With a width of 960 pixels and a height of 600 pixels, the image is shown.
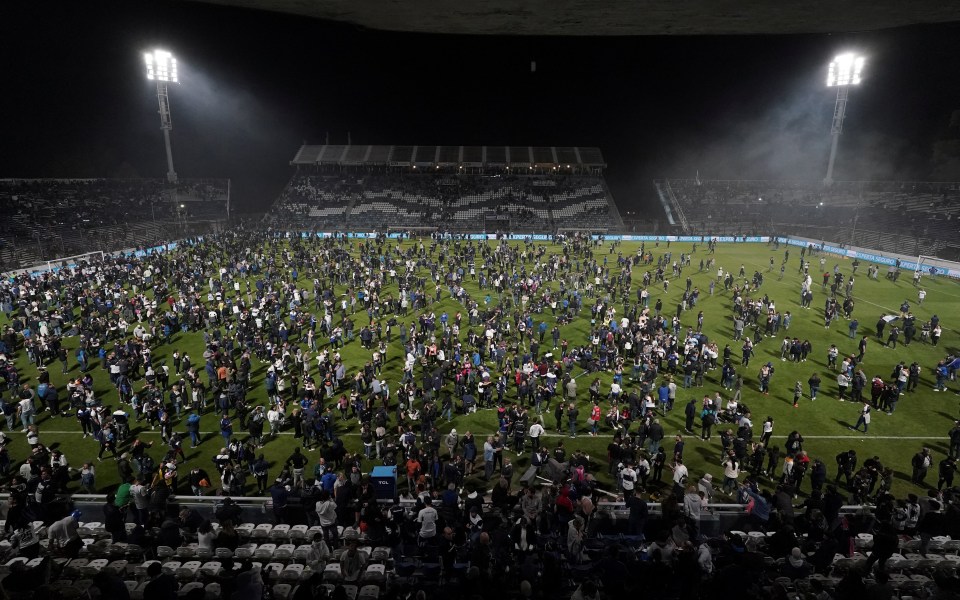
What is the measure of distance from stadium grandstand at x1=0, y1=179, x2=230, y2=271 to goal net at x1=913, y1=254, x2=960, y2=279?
6377 centimetres

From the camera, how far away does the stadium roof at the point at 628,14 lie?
11.0 feet

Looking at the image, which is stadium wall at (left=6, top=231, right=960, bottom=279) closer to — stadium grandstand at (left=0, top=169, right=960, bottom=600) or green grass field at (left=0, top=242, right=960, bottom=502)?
stadium grandstand at (left=0, top=169, right=960, bottom=600)

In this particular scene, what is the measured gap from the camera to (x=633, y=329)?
2378 cm

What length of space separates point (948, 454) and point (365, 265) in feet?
104

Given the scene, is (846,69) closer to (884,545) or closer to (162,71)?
(884,545)

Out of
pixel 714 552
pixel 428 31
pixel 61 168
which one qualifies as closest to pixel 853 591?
pixel 714 552

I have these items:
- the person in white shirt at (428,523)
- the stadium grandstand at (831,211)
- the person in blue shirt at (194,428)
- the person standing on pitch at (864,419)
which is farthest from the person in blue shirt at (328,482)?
the stadium grandstand at (831,211)

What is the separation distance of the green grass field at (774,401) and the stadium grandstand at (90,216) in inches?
933

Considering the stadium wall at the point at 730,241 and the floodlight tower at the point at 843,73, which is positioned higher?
the floodlight tower at the point at 843,73

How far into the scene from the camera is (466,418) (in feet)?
59.0

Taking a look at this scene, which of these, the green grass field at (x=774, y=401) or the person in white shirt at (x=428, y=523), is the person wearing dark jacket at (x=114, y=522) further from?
the person in white shirt at (x=428, y=523)

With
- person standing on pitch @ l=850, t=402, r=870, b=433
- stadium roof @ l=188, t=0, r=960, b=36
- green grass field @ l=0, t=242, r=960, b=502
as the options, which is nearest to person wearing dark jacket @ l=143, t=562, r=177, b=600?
stadium roof @ l=188, t=0, r=960, b=36

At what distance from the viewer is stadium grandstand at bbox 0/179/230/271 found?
40.8m

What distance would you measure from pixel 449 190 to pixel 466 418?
56747 millimetres
